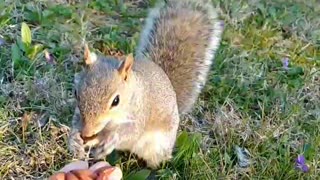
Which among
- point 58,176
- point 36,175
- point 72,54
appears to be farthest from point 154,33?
point 58,176

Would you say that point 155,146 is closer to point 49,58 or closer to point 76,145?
point 76,145

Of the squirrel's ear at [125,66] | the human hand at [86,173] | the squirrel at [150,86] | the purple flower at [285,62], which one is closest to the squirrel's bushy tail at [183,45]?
the squirrel at [150,86]

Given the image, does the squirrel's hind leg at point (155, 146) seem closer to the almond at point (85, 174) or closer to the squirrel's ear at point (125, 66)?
the squirrel's ear at point (125, 66)

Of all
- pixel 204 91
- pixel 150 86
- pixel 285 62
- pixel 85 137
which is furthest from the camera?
pixel 285 62

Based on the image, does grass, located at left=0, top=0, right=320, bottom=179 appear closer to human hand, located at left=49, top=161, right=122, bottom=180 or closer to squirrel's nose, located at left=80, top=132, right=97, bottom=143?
squirrel's nose, located at left=80, top=132, right=97, bottom=143

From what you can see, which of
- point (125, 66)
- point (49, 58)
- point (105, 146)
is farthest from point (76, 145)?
point (49, 58)

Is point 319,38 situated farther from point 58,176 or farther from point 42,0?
point 58,176

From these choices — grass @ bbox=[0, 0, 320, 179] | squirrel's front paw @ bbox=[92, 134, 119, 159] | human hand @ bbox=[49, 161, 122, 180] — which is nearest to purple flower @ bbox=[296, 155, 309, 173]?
grass @ bbox=[0, 0, 320, 179]

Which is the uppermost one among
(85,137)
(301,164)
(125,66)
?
(125,66)
